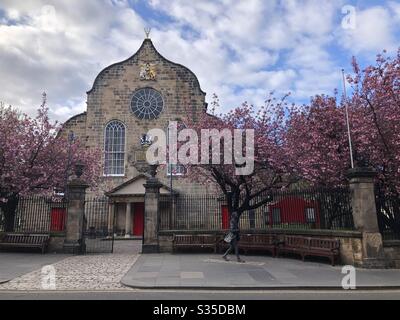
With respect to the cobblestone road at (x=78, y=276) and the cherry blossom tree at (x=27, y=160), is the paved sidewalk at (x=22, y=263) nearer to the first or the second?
the cobblestone road at (x=78, y=276)

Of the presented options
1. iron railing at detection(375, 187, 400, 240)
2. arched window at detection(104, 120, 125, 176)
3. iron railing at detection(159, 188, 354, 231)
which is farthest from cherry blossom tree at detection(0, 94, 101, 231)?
iron railing at detection(375, 187, 400, 240)

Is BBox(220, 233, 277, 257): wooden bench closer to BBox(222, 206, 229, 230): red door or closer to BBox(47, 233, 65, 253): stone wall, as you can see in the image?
BBox(47, 233, 65, 253): stone wall

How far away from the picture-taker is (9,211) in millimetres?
19531

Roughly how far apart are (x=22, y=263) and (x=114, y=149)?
63.7ft

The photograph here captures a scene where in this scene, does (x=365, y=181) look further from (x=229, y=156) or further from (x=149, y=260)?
(x=149, y=260)

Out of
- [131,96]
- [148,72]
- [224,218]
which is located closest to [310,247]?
[224,218]

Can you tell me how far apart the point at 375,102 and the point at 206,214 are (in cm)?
1538

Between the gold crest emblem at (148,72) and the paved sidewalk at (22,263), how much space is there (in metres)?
20.6

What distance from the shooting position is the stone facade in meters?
32.3

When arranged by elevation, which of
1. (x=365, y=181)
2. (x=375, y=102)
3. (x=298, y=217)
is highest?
(x=375, y=102)

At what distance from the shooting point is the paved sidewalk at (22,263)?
1110 centimetres

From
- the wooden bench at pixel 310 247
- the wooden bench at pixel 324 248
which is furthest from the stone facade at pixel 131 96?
the wooden bench at pixel 324 248

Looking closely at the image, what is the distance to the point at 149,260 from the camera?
14258 mm
